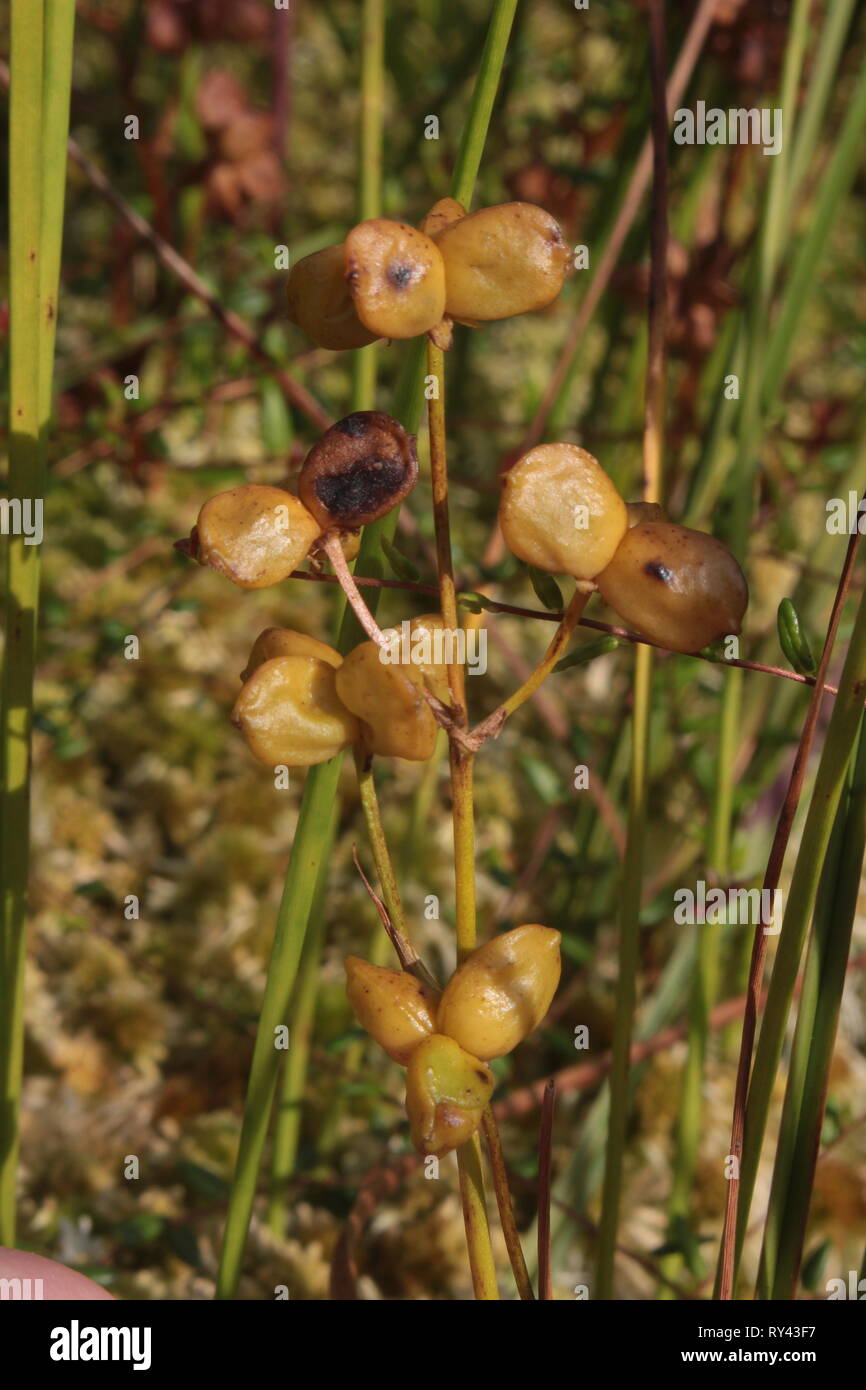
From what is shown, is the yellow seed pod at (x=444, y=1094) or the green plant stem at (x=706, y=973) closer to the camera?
the yellow seed pod at (x=444, y=1094)

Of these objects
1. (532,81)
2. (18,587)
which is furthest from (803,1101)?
(532,81)

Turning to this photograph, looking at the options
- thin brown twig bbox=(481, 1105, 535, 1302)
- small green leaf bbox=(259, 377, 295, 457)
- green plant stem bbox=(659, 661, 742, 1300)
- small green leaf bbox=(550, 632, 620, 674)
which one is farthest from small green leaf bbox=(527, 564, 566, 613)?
small green leaf bbox=(259, 377, 295, 457)

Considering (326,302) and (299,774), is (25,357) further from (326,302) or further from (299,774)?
(299,774)

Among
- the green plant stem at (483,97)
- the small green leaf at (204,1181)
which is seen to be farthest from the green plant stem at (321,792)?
the small green leaf at (204,1181)

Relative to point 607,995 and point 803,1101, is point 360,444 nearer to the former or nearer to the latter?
point 803,1101

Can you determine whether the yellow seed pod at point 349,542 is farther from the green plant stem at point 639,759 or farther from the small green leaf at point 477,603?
the green plant stem at point 639,759

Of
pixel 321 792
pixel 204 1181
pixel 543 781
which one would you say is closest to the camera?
pixel 321 792

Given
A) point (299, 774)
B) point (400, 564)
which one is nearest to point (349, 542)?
point (400, 564)

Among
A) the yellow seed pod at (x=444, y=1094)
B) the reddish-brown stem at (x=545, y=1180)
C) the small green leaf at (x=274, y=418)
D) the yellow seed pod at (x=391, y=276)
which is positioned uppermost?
the small green leaf at (x=274, y=418)
